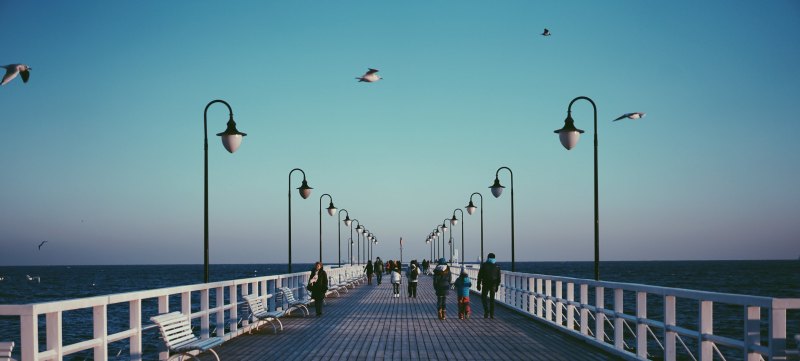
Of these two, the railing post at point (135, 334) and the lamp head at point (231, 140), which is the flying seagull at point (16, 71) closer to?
the lamp head at point (231, 140)

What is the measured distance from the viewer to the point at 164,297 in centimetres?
1089

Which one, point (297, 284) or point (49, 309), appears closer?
point (49, 309)

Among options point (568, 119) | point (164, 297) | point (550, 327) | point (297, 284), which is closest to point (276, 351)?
point (164, 297)

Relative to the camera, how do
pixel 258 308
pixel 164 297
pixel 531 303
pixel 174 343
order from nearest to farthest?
pixel 174 343, pixel 164 297, pixel 258 308, pixel 531 303

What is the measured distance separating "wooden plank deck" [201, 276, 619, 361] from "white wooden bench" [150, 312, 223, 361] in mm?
1173

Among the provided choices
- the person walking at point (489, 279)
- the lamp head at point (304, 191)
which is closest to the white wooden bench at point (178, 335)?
the person walking at point (489, 279)

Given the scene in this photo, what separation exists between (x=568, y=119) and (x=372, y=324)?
612cm

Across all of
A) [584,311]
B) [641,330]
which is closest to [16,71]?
[584,311]

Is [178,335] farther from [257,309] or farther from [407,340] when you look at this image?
[257,309]

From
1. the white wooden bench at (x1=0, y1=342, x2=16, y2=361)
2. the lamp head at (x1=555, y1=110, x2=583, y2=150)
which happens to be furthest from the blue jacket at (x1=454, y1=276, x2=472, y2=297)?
the white wooden bench at (x1=0, y1=342, x2=16, y2=361)

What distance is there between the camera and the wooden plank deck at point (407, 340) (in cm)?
1195

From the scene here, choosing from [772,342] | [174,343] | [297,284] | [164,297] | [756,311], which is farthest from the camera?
[297,284]

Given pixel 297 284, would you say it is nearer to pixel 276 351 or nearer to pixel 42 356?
pixel 276 351

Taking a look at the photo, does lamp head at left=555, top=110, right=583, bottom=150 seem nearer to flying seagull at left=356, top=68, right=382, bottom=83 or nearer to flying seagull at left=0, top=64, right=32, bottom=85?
flying seagull at left=356, top=68, right=382, bottom=83
